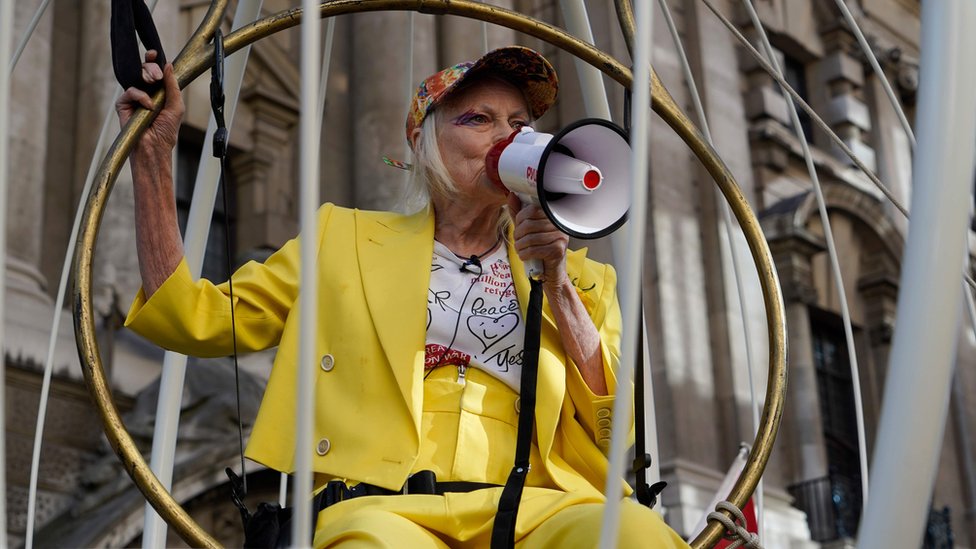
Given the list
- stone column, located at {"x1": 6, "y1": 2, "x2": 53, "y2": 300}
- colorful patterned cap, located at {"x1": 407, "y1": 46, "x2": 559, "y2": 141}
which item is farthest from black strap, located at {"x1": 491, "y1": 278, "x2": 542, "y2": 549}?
stone column, located at {"x1": 6, "y1": 2, "x2": 53, "y2": 300}

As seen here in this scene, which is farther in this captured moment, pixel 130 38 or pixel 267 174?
pixel 267 174

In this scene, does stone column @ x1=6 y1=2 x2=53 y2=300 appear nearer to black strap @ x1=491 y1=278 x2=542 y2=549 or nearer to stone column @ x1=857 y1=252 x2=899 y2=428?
black strap @ x1=491 y1=278 x2=542 y2=549

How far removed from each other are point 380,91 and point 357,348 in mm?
8677

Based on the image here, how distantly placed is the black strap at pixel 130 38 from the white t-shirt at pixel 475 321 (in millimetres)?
778

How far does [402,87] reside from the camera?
455 inches

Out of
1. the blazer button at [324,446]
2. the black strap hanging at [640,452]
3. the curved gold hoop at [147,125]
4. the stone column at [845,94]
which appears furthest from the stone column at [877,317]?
the blazer button at [324,446]

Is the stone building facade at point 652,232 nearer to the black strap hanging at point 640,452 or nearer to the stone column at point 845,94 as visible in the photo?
the stone column at point 845,94

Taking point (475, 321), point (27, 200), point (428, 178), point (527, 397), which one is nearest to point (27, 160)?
point (27, 200)

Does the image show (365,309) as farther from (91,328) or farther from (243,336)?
(91,328)

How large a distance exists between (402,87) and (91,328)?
348 inches

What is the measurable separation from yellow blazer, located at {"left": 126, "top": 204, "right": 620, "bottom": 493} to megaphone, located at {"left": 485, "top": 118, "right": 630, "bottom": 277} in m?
0.33

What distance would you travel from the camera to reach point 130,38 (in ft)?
9.62

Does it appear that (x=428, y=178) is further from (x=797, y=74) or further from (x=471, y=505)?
(x=797, y=74)

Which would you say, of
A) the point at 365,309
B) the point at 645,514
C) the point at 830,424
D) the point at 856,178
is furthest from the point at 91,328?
the point at 856,178
